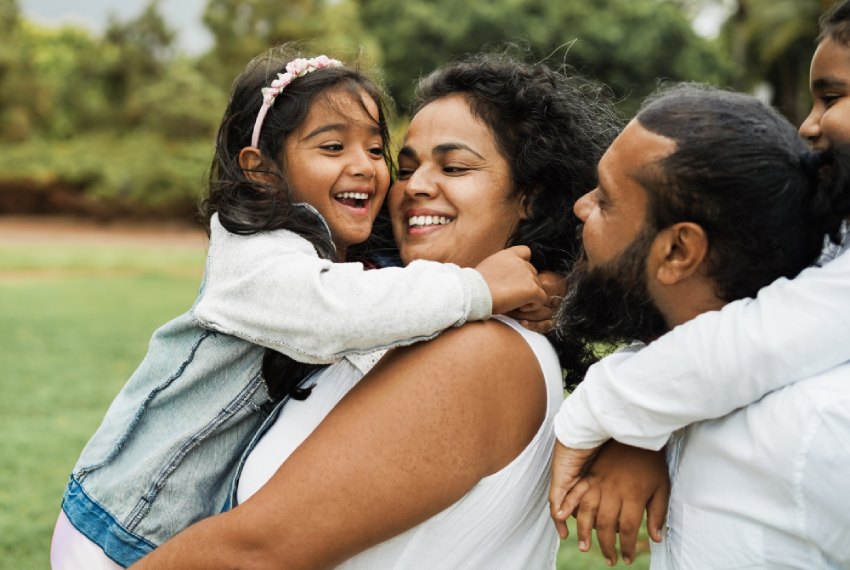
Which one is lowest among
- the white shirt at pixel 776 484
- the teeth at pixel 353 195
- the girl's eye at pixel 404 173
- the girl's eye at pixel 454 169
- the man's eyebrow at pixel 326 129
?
the white shirt at pixel 776 484

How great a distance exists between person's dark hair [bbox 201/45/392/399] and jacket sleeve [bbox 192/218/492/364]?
0.32 feet

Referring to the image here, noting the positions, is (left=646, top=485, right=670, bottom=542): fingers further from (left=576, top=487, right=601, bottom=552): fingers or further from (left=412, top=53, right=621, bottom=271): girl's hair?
(left=412, top=53, right=621, bottom=271): girl's hair

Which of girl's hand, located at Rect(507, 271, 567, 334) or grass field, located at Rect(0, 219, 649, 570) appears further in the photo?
grass field, located at Rect(0, 219, 649, 570)

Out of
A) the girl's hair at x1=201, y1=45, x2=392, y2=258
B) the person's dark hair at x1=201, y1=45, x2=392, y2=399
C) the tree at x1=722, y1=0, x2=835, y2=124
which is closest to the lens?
the person's dark hair at x1=201, y1=45, x2=392, y2=399

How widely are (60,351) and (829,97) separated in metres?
9.62

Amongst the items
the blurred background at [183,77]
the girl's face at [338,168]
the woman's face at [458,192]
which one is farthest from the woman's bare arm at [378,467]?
the blurred background at [183,77]

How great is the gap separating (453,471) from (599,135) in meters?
1.18

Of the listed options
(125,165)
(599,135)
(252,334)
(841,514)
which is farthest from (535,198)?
(125,165)

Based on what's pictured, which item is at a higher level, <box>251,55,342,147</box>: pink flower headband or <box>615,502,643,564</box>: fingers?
<box>251,55,342,147</box>: pink flower headband

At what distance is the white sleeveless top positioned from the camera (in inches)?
72.4

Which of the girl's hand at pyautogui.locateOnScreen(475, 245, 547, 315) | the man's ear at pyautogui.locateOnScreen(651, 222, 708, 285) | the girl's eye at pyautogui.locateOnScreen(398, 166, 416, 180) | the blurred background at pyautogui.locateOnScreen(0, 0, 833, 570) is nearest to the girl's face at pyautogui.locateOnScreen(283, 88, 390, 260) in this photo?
the girl's eye at pyautogui.locateOnScreen(398, 166, 416, 180)

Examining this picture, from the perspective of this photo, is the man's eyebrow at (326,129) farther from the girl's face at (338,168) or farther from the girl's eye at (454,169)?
the girl's eye at (454,169)

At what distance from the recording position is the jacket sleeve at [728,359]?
4.98 feet

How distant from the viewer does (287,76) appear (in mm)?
2762
